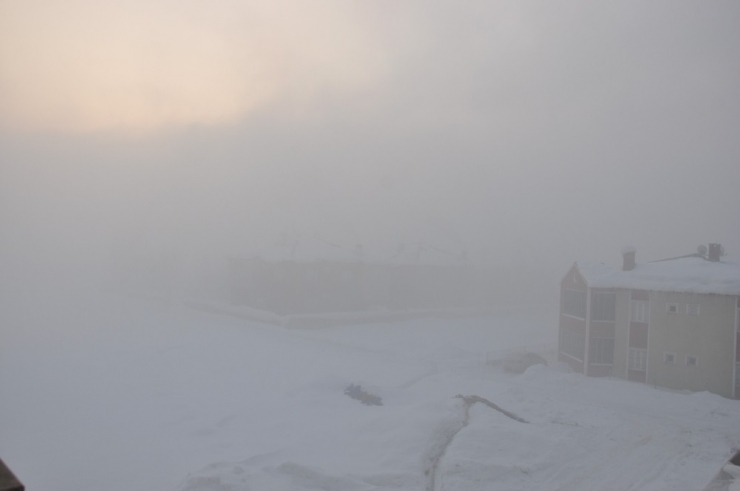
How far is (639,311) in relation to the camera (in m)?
27.1

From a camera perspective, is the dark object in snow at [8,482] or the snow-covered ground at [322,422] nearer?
the dark object in snow at [8,482]

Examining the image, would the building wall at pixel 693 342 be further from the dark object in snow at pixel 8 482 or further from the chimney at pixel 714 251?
the dark object in snow at pixel 8 482

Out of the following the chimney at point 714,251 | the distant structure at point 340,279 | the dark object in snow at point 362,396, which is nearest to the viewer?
the dark object in snow at point 362,396

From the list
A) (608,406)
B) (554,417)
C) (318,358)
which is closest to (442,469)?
(554,417)

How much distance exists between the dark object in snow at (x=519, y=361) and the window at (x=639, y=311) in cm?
572

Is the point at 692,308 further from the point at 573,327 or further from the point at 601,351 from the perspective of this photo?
the point at 573,327

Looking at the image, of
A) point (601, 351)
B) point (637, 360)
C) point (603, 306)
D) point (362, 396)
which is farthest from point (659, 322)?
point (362, 396)

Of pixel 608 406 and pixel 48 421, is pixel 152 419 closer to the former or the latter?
pixel 48 421

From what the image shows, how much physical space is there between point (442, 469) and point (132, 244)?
75.6 metres

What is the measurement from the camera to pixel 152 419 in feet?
62.7

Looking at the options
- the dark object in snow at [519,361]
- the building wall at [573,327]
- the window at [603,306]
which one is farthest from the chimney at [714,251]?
the dark object in snow at [519,361]

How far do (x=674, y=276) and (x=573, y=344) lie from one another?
6768mm

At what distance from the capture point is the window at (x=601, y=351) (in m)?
28.3

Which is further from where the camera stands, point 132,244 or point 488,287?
point 132,244
